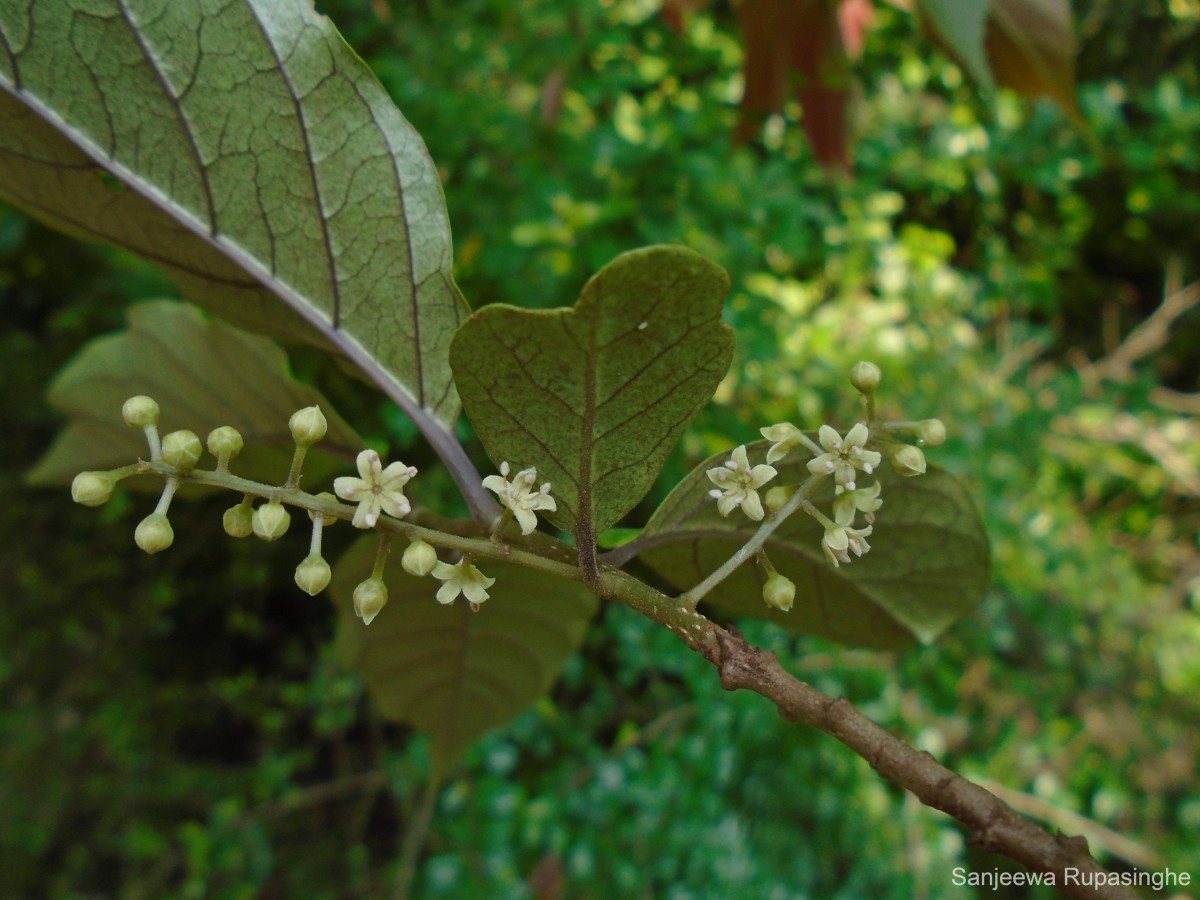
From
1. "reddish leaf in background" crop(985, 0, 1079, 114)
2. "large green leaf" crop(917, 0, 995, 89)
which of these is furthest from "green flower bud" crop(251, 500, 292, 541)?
"reddish leaf in background" crop(985, 0, 1079, 114)

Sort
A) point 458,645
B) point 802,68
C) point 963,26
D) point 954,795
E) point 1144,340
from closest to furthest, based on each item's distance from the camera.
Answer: point 954,795
point 458,645
point 963,26
point 802,68
point 1144,340

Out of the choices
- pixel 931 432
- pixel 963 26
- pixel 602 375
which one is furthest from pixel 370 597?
pixel 963 26

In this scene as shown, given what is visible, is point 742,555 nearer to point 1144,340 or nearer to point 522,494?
point 522,494

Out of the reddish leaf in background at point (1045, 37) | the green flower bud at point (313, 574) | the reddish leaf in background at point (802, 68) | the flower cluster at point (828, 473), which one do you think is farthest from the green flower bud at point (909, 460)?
the reddish leaf in background at point (802, 68)

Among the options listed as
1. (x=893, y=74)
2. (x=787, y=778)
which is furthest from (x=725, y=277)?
(x=893, y=74)

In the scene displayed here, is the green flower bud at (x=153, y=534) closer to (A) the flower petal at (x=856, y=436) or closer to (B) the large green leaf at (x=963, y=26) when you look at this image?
(A) the flower petal at (x=856, y=436)

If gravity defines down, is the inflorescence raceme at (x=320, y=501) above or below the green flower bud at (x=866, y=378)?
below

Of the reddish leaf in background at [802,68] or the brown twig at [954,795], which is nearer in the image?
the brown twig at [954,795]

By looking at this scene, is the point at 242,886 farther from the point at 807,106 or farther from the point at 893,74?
the point at 893,74
